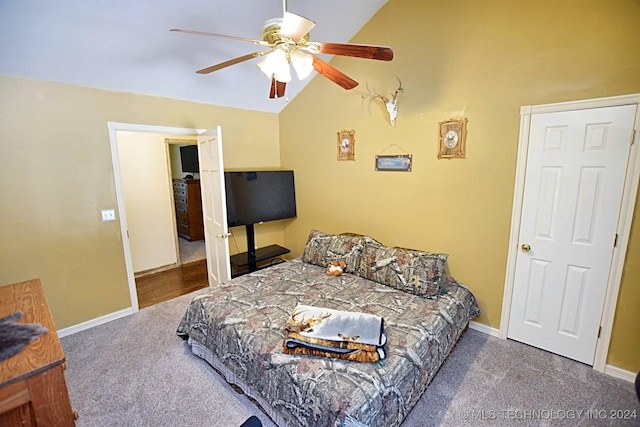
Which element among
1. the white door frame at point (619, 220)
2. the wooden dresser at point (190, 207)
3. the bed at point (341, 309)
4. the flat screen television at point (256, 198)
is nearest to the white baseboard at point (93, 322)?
the bed at point (341, 309)

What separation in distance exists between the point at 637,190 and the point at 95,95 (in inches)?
182

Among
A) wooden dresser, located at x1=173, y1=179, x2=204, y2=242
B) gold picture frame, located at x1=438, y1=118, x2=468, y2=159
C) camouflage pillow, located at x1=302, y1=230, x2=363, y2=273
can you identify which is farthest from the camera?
wooden dresser, located at x1=173, y1=179, x2=204, y2=242

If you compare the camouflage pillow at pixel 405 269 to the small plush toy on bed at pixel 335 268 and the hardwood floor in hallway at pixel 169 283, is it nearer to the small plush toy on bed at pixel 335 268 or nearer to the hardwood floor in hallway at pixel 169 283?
the small plush toy on bed at pixel 335 268

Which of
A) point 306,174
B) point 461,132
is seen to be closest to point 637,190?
point 461,132

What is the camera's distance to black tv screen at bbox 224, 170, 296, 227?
12.2 ft

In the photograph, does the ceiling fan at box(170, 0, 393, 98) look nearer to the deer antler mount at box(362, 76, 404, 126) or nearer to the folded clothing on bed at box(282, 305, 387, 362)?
the deer antler mount at box(362, 76, 404, 126)

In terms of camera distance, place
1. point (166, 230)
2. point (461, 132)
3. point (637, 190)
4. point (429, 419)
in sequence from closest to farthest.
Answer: point (429, 419), point (637, 190), point (461, 132), point (166, 230)

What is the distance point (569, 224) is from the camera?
2312 mm

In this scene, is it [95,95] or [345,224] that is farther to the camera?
[345,224]

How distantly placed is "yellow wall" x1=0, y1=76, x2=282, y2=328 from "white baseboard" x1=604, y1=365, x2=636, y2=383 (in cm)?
455

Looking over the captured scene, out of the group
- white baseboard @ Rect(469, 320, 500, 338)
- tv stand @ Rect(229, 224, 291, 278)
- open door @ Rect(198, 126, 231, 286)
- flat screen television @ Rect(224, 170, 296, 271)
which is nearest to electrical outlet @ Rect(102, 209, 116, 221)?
open door @ Rect(198, 126, 231, 286)

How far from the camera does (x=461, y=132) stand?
2.72m

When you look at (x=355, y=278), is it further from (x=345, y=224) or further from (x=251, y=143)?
(x=251, y=143)

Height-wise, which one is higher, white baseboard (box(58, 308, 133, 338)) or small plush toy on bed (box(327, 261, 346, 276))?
small plush toy on bed (box(327, 261, 346, 276))
